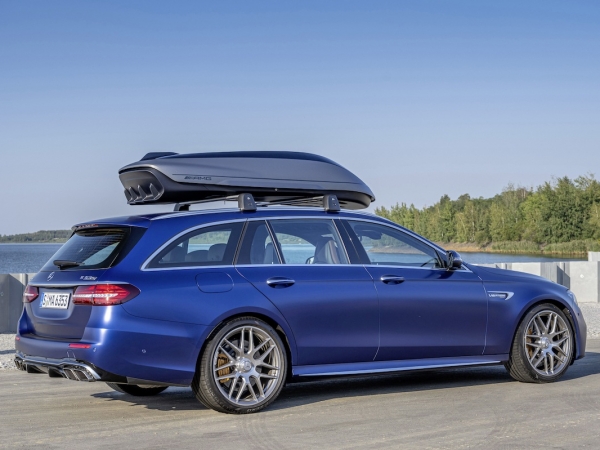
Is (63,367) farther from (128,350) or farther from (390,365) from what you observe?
(390,365)

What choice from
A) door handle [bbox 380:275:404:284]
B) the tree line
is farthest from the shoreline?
door handle [bbox 380:275:404:284]

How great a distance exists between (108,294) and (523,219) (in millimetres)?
142830

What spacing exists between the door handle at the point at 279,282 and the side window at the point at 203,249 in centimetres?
36

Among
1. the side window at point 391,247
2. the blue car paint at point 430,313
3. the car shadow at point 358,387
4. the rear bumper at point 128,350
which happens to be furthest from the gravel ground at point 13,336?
the blue car paint at point 430,313

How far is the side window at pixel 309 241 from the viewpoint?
7.68 meters

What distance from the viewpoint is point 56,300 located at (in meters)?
7.06

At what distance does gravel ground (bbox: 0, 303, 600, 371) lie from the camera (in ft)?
37.2

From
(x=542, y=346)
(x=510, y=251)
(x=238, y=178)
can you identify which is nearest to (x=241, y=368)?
(x=238, y=178)

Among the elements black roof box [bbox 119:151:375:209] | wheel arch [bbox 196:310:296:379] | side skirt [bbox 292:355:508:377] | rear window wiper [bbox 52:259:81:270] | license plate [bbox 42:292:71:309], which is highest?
black roof box [bbox 119:151:375:209]

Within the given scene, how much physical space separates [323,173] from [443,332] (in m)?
1.78

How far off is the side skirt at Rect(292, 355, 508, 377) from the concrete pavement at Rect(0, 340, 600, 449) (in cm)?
25

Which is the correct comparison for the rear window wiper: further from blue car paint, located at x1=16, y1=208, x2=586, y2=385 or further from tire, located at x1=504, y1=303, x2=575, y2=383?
tire, located at x1=504, y1=303, x2=575, y2=383

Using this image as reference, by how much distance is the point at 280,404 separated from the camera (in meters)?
7.59

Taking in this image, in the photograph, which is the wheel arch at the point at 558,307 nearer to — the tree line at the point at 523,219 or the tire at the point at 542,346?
the tire at the point at 542,346
